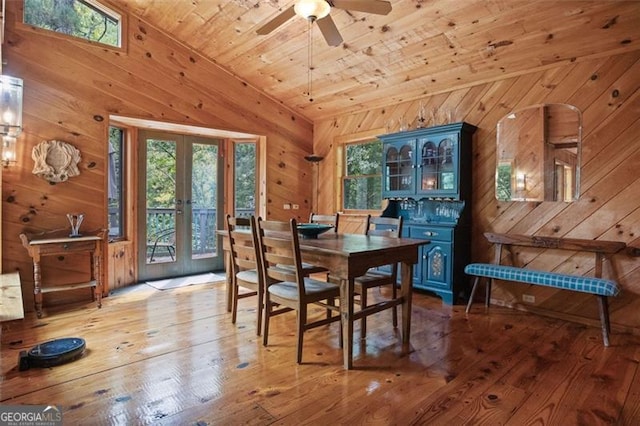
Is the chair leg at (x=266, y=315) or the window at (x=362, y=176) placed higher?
the window at (x=362, y=176)

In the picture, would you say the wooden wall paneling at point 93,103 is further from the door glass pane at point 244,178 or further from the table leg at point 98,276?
the door glass pane at point 244,178

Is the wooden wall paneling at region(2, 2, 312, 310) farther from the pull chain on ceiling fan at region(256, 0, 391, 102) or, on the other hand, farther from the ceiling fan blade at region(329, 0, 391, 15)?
the ceiling fan blade at region(329, 0, 391, 15)

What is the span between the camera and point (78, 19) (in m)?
4.08

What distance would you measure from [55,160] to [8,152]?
0.40 meters

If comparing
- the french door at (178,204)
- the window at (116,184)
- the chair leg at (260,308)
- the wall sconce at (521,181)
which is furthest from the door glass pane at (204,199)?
the wall sconce at (521,181)

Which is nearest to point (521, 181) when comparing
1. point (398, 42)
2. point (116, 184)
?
point (398, 42)

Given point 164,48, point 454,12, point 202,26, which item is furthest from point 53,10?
point 454,12

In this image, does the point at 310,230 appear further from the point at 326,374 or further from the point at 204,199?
the point at 204,199

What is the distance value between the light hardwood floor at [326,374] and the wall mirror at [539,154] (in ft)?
4.09

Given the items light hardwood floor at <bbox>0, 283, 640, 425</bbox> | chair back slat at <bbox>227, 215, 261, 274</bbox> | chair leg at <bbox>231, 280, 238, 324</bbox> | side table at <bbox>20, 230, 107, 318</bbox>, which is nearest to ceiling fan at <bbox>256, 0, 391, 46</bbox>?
chair back slat at <bbox>227, 215, 261, 274</bbox>

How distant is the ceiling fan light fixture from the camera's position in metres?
2.47

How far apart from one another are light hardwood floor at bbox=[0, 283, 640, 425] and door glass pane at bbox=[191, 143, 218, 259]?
212cm

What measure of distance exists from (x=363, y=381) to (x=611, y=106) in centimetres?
314

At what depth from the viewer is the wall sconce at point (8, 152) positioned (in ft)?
11.4
